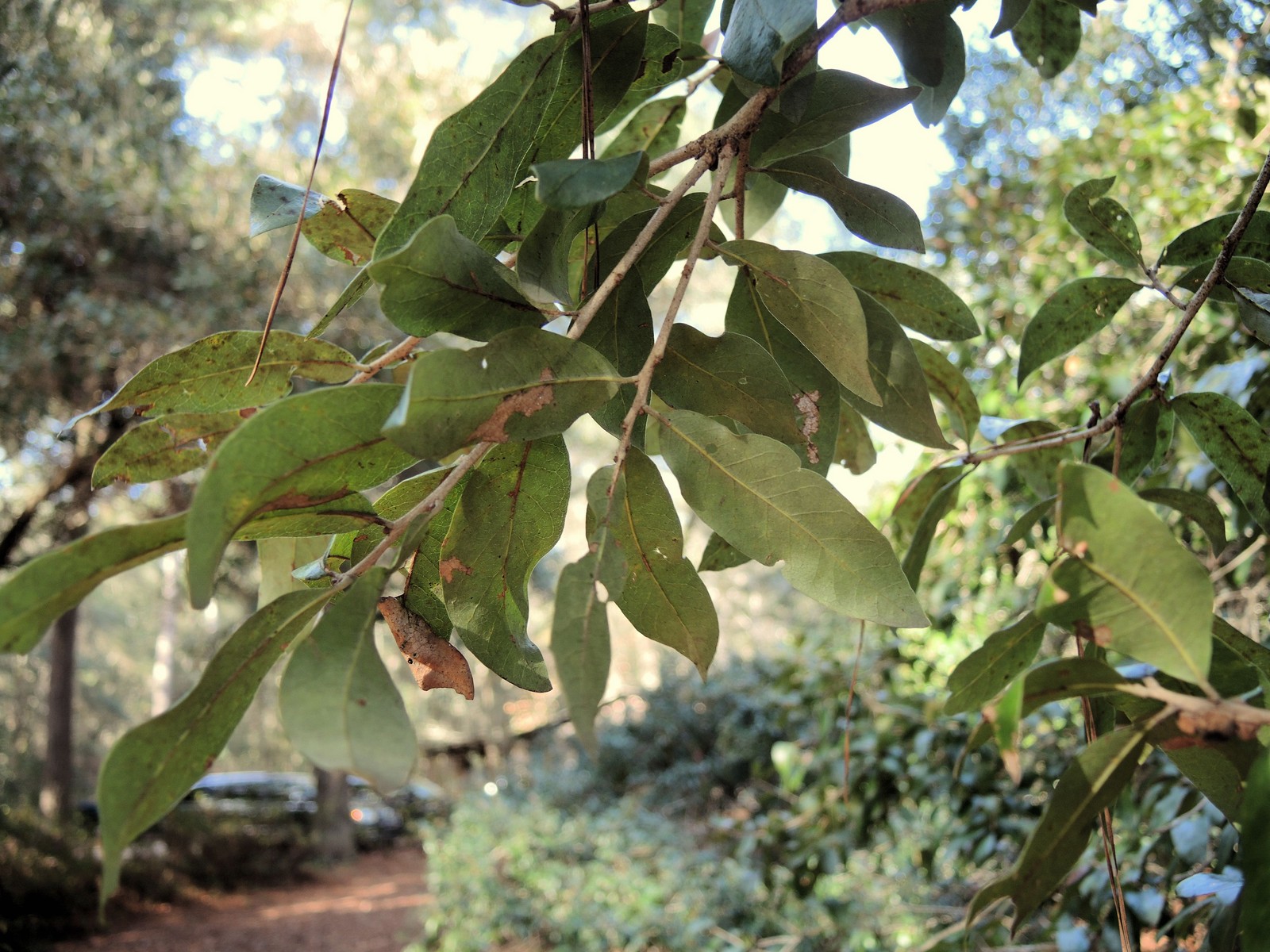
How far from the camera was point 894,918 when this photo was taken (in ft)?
9.03

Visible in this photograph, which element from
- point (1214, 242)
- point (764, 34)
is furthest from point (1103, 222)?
point (764, 34)

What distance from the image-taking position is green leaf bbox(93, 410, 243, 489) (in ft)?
1.64

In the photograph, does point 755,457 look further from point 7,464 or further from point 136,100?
point 7,464

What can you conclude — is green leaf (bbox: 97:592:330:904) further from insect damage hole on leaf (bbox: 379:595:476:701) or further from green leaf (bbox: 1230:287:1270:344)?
green leaf (bbox: 1230:287:1270:344)

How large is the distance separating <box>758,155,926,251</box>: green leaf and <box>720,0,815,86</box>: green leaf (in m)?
0.11

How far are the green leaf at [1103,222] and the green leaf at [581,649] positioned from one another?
537 mm

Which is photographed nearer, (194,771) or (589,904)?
(194,771)

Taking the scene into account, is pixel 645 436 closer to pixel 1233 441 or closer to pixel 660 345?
pixel 660 345

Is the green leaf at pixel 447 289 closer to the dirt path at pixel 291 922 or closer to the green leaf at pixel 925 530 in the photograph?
the green leaf at pixel 925 530

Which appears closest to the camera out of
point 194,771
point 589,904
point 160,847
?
point 194,771

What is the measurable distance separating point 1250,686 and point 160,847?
34.4ft

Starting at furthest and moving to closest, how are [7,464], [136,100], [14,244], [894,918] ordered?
[7,464], [136,100], [14,244], [894,918]

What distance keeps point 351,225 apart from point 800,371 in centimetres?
31

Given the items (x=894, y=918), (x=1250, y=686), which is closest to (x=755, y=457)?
(x=1250, y=686)
